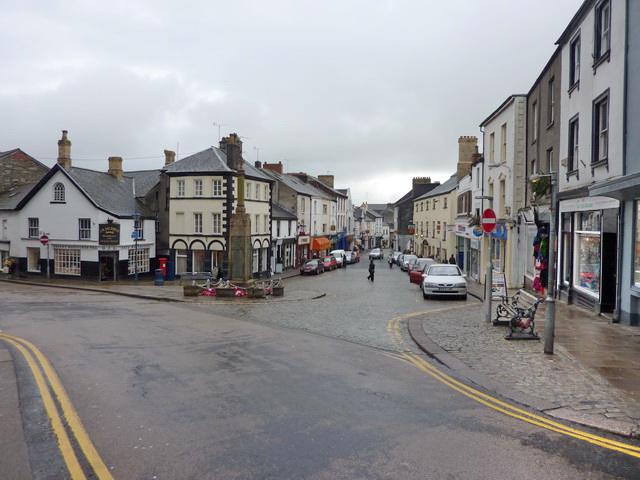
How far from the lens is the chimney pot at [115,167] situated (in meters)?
41.6

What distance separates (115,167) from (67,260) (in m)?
8.89

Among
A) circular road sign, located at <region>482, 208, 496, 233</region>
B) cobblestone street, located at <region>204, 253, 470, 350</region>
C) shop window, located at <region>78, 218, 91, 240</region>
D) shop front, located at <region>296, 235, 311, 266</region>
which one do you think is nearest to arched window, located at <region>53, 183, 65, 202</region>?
shop window, located at <region>78, 218, 91, 240</region>

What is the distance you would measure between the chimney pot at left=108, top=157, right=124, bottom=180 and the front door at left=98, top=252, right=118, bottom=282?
8.65 metres

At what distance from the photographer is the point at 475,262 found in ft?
123

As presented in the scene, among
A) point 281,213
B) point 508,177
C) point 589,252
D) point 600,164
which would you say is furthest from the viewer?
point 281,213

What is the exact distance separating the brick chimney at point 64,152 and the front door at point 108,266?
715cm

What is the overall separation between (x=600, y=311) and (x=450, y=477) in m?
12.2

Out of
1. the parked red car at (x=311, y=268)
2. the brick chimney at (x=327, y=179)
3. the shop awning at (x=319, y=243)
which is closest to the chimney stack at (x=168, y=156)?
the parked red car at (x=311, y=268)

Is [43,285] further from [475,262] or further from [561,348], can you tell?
[561,348]

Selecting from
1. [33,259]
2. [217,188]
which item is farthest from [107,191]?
[217,188]

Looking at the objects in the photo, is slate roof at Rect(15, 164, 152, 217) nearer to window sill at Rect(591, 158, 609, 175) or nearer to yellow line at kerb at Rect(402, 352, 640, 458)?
window sill at Rect(591, 158, 609, 175)

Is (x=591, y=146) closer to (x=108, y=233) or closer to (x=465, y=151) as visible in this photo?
(x=108, y=233)

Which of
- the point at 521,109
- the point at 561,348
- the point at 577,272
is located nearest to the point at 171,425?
the point at 561,348

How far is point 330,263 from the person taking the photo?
5256 centimetres
